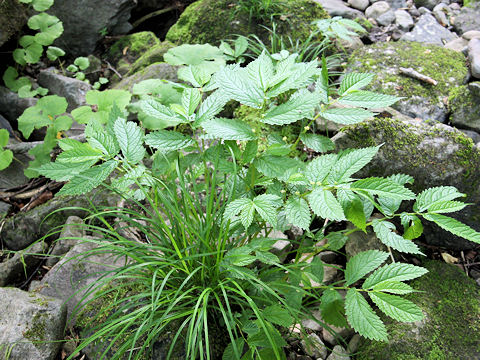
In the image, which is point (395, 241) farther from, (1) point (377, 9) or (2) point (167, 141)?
(1) point (377, 9)

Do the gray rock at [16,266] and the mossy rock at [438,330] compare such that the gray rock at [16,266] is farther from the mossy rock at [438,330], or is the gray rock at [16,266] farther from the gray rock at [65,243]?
the mossy rock at [438,330]

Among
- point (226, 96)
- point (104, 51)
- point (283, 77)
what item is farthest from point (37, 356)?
point (104, 51)

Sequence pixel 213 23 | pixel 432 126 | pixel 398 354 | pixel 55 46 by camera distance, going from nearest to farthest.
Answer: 1. pixel 398 354
2. pixel 432 126
3. pixel 213 23
4. pixel 55 46

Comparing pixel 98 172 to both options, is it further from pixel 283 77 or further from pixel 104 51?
pixel 104 51

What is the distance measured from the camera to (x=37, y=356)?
145cm

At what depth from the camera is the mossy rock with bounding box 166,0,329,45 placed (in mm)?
3158

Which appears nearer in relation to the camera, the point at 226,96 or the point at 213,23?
the point at 226,96

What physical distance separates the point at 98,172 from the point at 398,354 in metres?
1.37

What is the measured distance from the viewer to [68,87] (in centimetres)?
327

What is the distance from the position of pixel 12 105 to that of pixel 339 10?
3.30 meters

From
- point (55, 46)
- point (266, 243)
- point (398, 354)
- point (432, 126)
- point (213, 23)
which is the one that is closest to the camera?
point (266, 243)

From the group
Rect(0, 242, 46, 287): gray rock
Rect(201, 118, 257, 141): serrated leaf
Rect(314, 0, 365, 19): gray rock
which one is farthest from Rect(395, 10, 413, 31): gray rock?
Rect(0, 242, 46, 287): gray rock

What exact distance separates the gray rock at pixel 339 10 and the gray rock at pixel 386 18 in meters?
0.18

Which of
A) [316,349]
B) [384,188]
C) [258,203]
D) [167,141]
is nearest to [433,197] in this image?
[384,188]
